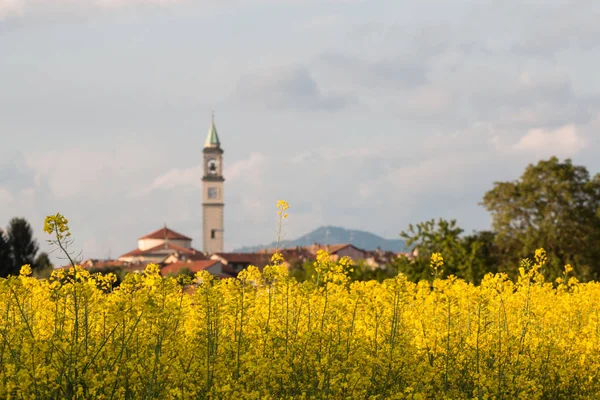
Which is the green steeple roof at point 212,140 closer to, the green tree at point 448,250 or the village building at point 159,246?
the village building at point 159,246

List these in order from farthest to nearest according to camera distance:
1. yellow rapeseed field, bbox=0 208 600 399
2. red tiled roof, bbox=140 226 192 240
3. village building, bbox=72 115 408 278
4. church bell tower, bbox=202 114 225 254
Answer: church bell tower, bbox=202 114 225 254 → red tiled roof, bbox=140 226 192 240 → village building, bbox=72 115 408 278 → yellow rapeseed field, bbox=0 208 600 399

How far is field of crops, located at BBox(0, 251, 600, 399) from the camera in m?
7.95


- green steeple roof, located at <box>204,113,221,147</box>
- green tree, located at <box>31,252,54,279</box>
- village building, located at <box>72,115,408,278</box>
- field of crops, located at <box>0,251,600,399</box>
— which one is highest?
green steeple roof, located at <box>204,113,221,147</box>

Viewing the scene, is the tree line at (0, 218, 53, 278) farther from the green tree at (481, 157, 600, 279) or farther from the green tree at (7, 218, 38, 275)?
the green tree at (481, 157, 600, 279)

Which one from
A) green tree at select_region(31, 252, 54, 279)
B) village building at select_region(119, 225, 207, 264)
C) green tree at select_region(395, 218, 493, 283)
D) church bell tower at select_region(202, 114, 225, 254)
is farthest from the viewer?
church bell tower at select_region(202, 114, 225, 254)

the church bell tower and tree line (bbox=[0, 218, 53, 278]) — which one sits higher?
the church bell tower

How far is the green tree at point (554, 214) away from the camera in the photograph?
34656 mm

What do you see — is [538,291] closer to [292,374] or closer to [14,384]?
[292,374]

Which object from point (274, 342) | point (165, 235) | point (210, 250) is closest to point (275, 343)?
point (274, 342)

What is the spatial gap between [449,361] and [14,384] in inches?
201

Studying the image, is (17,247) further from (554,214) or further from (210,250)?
(210,250)

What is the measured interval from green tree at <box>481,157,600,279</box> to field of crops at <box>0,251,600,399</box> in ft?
72.7

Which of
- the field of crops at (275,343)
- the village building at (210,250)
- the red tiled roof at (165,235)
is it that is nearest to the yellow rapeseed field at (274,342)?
the field of crops at (275,343)

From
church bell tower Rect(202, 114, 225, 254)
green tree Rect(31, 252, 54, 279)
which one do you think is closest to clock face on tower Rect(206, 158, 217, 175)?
church bell tower Rect(202, 114, 225, 254)
